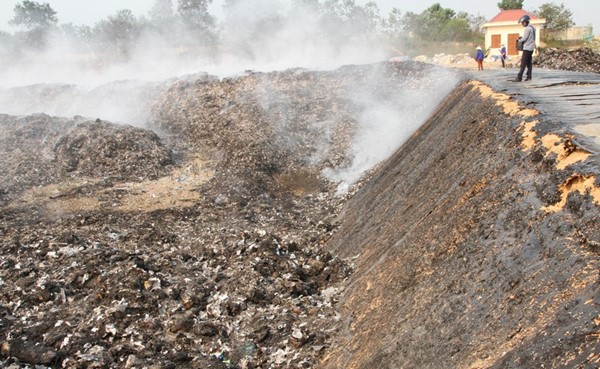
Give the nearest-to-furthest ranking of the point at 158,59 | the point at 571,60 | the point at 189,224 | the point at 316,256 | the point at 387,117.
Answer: the point at 316,256 → the point at 189,224 → the point at 387,117 → the point at 571,60 → the point at 158,59

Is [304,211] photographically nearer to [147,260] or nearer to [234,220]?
[234,220]

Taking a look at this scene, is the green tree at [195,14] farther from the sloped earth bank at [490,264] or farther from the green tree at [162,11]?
the sloped earth bank at [490,264]

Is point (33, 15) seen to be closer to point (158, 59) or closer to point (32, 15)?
point (32, 15)

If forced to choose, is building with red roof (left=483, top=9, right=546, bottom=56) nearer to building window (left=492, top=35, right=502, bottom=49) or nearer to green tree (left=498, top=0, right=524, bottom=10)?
building window (left=492, top=35, right=502, bottom=49)

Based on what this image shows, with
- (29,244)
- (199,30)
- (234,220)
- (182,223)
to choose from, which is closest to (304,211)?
(234,220)

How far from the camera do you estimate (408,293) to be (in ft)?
12.8

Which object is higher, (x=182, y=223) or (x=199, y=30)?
(x=199, y=30)

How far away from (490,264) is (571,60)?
15.0m

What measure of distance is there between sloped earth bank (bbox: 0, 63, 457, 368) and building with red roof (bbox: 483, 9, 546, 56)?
687 inches

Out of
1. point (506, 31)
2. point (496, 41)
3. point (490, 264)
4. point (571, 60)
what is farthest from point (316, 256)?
point (496, 41)

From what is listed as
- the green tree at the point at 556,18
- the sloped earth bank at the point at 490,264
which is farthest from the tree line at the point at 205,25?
the sloped earth bank at the point at 490,264

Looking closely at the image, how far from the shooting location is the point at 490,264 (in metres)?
3.30

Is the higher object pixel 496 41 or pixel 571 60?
pixel 571 60

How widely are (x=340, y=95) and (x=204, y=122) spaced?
3.95 meters
